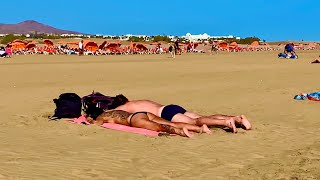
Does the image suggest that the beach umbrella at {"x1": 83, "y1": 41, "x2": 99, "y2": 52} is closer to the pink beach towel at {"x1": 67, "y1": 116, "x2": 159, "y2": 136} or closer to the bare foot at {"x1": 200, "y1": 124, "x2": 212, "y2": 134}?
the pink beach towel at {"x1": 67, "y1": 116, "x2": 159, "y2": 136}

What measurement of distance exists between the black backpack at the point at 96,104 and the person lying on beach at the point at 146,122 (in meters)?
0.17

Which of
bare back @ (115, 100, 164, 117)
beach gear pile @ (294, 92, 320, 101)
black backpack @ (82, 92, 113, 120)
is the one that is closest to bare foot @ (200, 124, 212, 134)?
bare back @ (115, 100, 164, 117)

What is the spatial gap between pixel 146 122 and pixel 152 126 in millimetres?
145

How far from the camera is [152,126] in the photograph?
7754 millimetres

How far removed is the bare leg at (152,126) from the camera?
7.42m

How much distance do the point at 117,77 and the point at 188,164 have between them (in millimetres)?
13244

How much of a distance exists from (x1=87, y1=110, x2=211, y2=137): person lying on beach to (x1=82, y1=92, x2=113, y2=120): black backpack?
0.54ft

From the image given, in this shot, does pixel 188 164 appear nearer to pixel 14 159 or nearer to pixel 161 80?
pixel 14 159

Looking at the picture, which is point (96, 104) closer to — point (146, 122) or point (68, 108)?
point (68, 108)

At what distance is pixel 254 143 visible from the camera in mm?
7086

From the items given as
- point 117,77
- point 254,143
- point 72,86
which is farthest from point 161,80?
point 254,143

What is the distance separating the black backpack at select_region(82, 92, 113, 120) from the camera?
8.66 metres

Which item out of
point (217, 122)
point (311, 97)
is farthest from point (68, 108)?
point (311, 97)

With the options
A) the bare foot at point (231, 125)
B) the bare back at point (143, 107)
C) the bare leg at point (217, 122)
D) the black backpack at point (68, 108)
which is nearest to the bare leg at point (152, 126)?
the bare back at point (143, 107)
